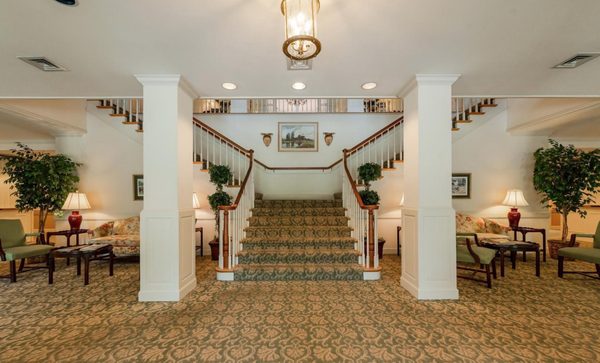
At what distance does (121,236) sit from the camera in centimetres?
532

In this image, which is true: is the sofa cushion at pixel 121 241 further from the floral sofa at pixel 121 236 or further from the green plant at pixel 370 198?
the green plant at pixel 370 198

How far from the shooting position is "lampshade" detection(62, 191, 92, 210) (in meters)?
5.49

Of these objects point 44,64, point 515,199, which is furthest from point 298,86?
point 515,199

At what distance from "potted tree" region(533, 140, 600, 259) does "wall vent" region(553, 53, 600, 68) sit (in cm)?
310

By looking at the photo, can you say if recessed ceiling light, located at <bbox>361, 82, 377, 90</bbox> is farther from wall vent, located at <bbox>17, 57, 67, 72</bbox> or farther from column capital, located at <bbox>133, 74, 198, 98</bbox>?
wall vent, located at <bbox>17, 57, 67, 72</bbox>

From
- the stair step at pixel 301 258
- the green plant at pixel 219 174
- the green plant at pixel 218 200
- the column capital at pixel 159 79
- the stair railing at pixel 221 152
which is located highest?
the column capital at pixel 159 79

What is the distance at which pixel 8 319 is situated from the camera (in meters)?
2.91

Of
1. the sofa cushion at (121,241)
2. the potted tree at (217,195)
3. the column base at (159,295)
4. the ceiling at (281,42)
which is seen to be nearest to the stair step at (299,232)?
the potted tree at (217,195)

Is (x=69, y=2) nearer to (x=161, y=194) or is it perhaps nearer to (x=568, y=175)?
Result: (x=161, y=194)

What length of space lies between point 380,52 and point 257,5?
1334mm

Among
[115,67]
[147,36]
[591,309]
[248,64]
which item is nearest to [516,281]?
[591,309]

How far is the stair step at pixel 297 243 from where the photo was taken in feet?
15.4

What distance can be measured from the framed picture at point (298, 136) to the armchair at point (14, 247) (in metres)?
4.88

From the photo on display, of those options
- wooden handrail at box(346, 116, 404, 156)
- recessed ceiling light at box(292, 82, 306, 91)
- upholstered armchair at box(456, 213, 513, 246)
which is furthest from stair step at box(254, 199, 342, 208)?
recessed ceiling light at box(292, 82, 306, 91)
